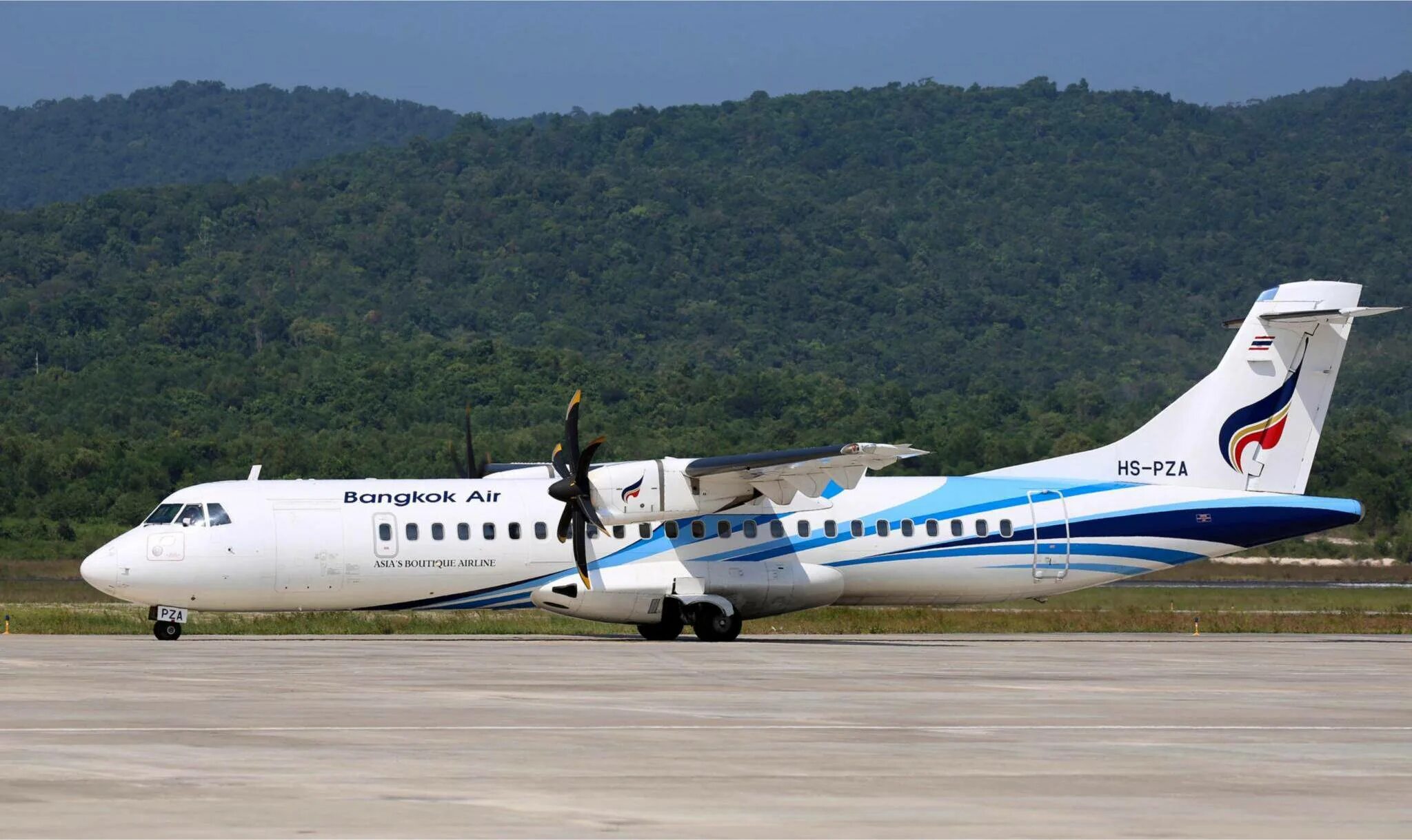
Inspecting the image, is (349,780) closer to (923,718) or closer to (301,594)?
(923,718)

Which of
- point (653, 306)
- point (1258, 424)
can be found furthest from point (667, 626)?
point (653, 306)

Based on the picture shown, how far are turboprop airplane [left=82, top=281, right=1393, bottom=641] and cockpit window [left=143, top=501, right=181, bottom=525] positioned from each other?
0.05m

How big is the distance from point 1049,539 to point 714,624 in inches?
231

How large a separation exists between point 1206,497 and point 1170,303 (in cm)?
13346

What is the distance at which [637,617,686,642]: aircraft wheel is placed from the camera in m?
31.2

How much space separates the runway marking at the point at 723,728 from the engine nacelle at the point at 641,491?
13.2 meters

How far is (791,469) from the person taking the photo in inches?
1166

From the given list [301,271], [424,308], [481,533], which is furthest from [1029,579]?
[301,271]

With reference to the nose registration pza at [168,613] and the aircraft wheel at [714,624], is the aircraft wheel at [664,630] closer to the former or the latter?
the aircraft wheel at [714,624]

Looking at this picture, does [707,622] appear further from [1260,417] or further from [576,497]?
[1260,417]

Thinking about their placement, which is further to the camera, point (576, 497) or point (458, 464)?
point (458, 464)

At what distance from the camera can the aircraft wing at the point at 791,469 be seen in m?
28.4

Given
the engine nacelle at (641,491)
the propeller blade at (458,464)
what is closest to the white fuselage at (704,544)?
the engine nacelle at (641,491)

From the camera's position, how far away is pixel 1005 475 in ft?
108
